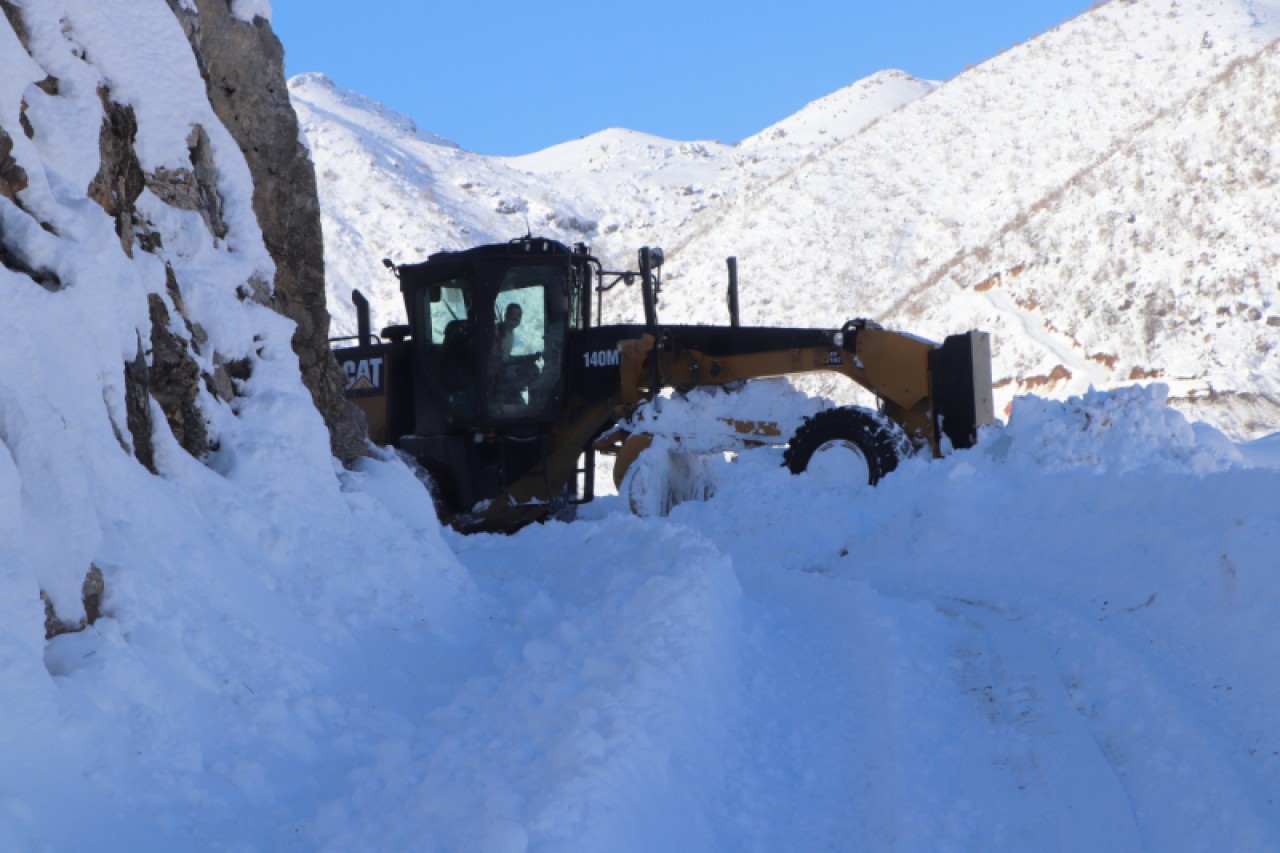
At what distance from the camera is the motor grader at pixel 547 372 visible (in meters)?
11.5

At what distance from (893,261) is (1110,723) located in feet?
111

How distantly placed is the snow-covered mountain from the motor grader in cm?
824

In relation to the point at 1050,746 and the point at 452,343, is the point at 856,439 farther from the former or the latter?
the point at 1050,746

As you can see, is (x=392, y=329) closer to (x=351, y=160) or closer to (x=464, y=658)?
(x=464, y=658)

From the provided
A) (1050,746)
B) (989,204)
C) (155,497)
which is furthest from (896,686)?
(989,204)

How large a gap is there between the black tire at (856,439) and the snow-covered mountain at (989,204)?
8861 millimetres

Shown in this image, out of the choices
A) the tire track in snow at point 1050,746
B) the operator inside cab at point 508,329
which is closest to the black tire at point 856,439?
the operator inside cab at point 508,329

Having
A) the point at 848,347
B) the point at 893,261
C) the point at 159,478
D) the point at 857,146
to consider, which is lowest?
the point at 159,478

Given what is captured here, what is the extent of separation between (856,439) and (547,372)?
321 centimetres

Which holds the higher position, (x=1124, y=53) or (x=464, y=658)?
(x=1124, y=53)

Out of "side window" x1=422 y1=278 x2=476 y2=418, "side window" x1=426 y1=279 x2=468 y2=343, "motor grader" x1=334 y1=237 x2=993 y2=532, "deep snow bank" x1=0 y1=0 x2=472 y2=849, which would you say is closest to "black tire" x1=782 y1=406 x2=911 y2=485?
"motor grader" x1=334 y1=237 x2=993 y2=532

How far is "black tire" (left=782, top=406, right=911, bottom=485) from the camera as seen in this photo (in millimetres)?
10555

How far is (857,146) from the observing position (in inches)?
1868

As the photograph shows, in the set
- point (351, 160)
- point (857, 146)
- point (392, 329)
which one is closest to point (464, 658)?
point (392, 329)
